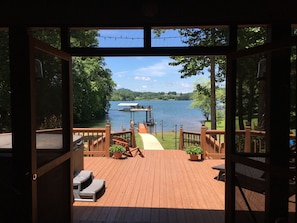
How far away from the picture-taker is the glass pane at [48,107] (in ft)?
8.15

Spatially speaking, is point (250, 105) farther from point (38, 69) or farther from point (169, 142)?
point (169, 142)

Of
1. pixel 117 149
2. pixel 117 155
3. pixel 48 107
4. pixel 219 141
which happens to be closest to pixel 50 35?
pixel 48 107

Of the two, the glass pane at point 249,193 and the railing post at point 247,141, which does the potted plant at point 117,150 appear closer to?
the glass pane at point 249,193

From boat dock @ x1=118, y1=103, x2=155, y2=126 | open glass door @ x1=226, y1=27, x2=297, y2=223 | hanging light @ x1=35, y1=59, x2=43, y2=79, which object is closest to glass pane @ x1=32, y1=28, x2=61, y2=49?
hanging light @ x1=35, y1=59, x2=43, y2=79

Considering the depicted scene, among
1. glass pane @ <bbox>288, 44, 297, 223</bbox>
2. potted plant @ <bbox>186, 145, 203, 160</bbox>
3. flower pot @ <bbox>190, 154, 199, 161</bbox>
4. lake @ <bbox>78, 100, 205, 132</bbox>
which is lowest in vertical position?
lake @ <bbox>78, 100, 205, 132</bbox>

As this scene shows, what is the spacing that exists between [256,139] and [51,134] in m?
2.04

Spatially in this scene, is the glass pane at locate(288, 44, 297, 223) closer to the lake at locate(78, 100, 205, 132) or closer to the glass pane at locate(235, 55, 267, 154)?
the glass pane at locate(235, 55, 267, 154)

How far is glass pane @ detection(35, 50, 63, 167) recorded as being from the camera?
2.48 meters

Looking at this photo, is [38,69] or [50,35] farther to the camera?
[50,35]

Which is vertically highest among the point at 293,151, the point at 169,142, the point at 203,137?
the point at 293,151

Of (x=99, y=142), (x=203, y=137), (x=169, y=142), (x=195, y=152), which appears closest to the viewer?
(x=195, y=152)

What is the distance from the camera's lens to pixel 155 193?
189 inches

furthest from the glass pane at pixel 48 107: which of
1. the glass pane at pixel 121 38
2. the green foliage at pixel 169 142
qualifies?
the green foliage at pixel 169 142

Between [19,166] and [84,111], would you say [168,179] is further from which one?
[84,111]
